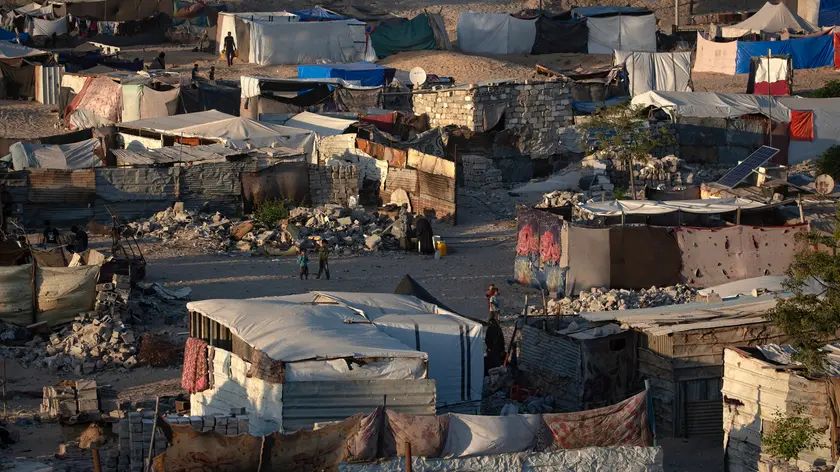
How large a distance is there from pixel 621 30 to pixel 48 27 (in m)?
19.5

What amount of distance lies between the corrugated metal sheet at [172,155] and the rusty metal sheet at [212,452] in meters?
14.8

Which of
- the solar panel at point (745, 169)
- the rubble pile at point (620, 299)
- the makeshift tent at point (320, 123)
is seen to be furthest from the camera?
the makeshift tent at point (320, 123)

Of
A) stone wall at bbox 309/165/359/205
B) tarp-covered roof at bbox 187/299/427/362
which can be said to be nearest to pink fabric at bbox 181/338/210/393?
tarp-covered roof at bbox 187/299/427/362

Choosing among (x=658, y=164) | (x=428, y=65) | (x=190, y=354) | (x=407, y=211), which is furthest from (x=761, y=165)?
(x=428, y=65)

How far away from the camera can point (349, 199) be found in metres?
26.2

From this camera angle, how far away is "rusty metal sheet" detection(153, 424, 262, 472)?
446 inches

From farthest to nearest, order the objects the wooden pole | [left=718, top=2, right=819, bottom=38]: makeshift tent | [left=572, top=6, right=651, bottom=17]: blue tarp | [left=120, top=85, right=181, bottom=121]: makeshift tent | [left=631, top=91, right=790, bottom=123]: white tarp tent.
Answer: [left=572, top=6, right=651, bottom=17]: blue tarp, [left=718, top=2, right=819, bottom=38]: makeshift tent, [left=120, top=85, right=181, bottom=121]: makeshift tent, [left=631, top=91, right=790, bottom=123]: white tarp tent, the wooden pole

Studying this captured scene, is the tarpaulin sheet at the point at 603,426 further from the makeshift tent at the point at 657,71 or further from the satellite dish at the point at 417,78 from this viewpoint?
the makeshift tent at the point at 657,71

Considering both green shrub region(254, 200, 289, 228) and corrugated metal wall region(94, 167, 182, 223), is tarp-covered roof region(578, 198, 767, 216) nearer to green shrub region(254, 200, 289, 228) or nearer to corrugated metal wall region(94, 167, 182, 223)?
green shrub region(254, 200, 289, 228)

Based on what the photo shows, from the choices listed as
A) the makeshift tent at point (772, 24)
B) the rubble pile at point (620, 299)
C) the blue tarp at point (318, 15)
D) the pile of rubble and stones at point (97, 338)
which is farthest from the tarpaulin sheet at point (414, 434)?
the makeshift tent at point (772, 24)

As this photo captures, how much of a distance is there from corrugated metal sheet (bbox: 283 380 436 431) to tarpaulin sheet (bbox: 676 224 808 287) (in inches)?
345

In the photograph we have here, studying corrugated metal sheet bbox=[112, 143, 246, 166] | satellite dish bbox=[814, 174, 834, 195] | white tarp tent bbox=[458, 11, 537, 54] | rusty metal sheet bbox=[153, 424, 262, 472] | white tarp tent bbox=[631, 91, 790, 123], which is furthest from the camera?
white tarp tent bbox=[458, 11, 537, 54]

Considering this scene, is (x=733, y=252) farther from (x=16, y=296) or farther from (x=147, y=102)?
(x=147, y=102)

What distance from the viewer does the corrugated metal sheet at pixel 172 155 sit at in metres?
25.8
